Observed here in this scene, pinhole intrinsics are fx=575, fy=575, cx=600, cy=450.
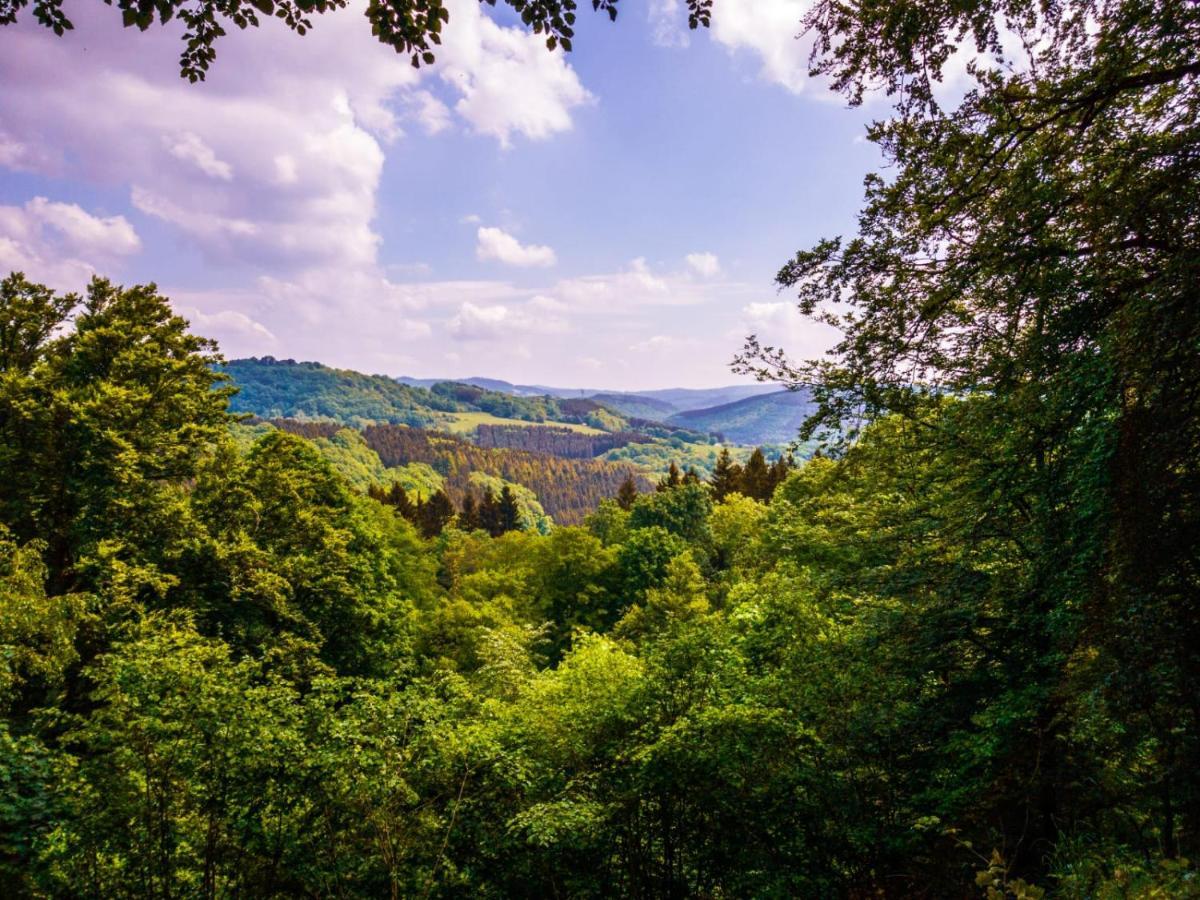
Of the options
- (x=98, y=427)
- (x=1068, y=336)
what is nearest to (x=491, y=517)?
(x=98, y=427)

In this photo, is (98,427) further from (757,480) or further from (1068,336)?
(757,480)

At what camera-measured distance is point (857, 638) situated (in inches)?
357

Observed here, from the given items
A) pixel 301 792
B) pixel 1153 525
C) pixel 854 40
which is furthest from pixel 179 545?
pixel 1153 525

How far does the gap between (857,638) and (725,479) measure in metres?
52.7

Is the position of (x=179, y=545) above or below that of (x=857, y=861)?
above

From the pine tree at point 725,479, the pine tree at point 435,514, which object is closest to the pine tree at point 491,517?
the pine tree at point 435,514

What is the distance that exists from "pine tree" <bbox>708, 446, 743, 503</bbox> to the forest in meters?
44.6

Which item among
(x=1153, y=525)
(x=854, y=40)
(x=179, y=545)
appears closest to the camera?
(x=1153, y=525)

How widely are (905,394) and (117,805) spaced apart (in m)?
11.1

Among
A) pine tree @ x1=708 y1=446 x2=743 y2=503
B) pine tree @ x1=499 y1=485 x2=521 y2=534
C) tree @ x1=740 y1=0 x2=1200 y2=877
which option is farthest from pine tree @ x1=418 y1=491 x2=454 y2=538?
tree @ x1=740 y1=0 x2=1200 y2=877

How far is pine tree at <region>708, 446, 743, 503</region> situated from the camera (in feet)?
193

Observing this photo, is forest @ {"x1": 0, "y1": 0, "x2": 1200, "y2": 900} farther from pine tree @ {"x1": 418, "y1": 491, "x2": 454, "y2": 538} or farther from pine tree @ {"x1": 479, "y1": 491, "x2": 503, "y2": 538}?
pine tree @ {"x1": 479, "y1": 491, "x2": 503, "y2": 538}

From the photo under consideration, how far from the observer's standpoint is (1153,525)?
3988mm

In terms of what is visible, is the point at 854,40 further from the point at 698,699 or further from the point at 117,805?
the point at 117,805
